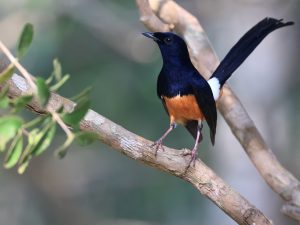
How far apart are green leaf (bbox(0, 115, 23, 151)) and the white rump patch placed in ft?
7.68

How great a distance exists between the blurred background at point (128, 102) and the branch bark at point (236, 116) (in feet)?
8.82

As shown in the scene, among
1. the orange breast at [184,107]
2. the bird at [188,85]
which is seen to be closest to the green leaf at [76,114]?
the bird at [188,85]

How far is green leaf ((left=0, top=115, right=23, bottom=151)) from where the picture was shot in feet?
4.17

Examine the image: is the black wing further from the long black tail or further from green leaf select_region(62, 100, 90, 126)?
green leaf select_region(62, 100, 90, 126)

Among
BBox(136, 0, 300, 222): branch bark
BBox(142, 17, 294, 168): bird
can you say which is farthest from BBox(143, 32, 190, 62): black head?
BBox(136, 0, 300, 222): branch bark

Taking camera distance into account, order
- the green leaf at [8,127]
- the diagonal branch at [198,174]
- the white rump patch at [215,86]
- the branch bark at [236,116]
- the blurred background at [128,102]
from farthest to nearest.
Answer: the blurred background at [128,102] → the white rump patch at [215,86] → the branch bark at [236,116] → the diagonal branch at [198,174] → the green leaf at [8,127]

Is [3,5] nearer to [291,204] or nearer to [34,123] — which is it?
[291,204]

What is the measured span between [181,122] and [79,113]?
2.38 m

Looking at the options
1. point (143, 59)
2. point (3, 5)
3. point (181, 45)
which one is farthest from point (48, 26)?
point (181, 45)

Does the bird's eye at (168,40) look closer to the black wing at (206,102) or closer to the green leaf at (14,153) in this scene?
the black wing at (206,102)

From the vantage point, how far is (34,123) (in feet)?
4.42

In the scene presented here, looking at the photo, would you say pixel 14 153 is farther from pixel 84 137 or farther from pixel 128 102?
pixel 128 102

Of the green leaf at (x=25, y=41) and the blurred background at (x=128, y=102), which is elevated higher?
the green leaf at (x=25, y=41)

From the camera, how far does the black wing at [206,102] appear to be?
348cm
